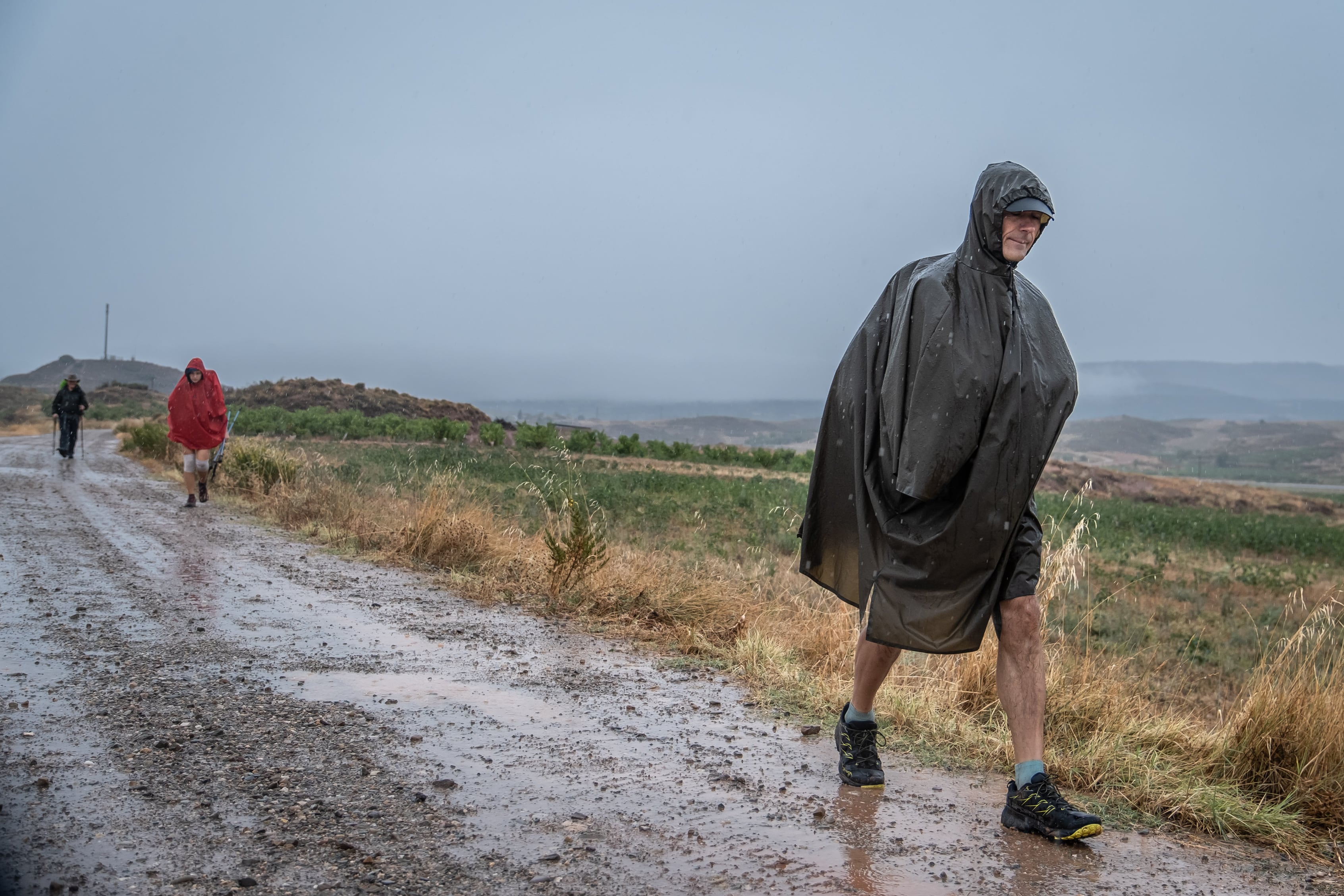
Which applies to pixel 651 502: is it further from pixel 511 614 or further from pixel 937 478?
pixel 937 478

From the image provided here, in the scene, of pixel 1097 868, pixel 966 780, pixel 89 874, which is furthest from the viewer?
pixel 966 780

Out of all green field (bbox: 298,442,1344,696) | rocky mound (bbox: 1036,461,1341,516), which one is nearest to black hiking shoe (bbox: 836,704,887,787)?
green field (bbox: 298,442,1344,696)

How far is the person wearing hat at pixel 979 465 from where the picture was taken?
3.46 meters

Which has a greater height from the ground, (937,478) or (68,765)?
(937,478)

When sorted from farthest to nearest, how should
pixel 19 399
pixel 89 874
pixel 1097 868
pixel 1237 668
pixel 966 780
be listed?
1. pixel 19 399
2. pixel 1237 668
3. pixel 966 780
4. pixel 1097 868
5. pixel 89 874

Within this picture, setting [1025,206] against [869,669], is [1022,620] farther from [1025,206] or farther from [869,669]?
[1025,206]

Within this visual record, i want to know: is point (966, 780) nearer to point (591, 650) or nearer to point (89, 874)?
point (591, 650)

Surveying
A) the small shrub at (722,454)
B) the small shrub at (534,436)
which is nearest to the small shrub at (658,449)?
the small shrub at (722,454)

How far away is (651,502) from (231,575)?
12.4 metres

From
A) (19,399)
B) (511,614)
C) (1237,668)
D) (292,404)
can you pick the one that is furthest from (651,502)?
(19,399)

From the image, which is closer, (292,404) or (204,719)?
(204,719)

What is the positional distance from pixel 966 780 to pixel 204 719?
310cm

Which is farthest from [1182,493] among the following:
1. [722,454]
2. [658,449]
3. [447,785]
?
[447,785]

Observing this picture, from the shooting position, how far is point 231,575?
807 centimetres
